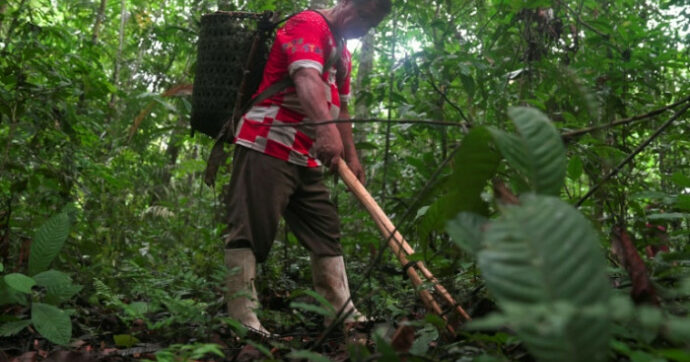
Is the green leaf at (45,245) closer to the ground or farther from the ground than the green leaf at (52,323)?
farther from the ground

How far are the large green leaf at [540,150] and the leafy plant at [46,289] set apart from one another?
1.73 metres

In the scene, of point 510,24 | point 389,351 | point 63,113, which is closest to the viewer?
point 389,351

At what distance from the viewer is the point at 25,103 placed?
3.23 meters

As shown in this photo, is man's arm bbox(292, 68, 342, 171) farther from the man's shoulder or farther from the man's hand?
the man's hand

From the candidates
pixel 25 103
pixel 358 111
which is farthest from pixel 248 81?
pixel 358 111

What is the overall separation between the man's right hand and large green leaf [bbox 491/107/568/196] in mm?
1757

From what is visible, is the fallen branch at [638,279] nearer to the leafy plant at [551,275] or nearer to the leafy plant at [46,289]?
the leafy plant at [551,275]

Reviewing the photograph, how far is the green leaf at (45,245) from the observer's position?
2.45 meters

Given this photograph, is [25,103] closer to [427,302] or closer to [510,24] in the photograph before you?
[427,302]

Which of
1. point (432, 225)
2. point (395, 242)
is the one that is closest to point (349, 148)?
point (395, 242)

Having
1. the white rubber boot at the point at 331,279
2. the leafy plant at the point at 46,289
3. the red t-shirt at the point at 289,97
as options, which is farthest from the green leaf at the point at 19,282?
the white rubber boot at the point at 331,279

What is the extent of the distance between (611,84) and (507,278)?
10.9 ft

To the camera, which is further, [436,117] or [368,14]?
[436,117]

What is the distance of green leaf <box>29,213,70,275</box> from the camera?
2453 millimetres
